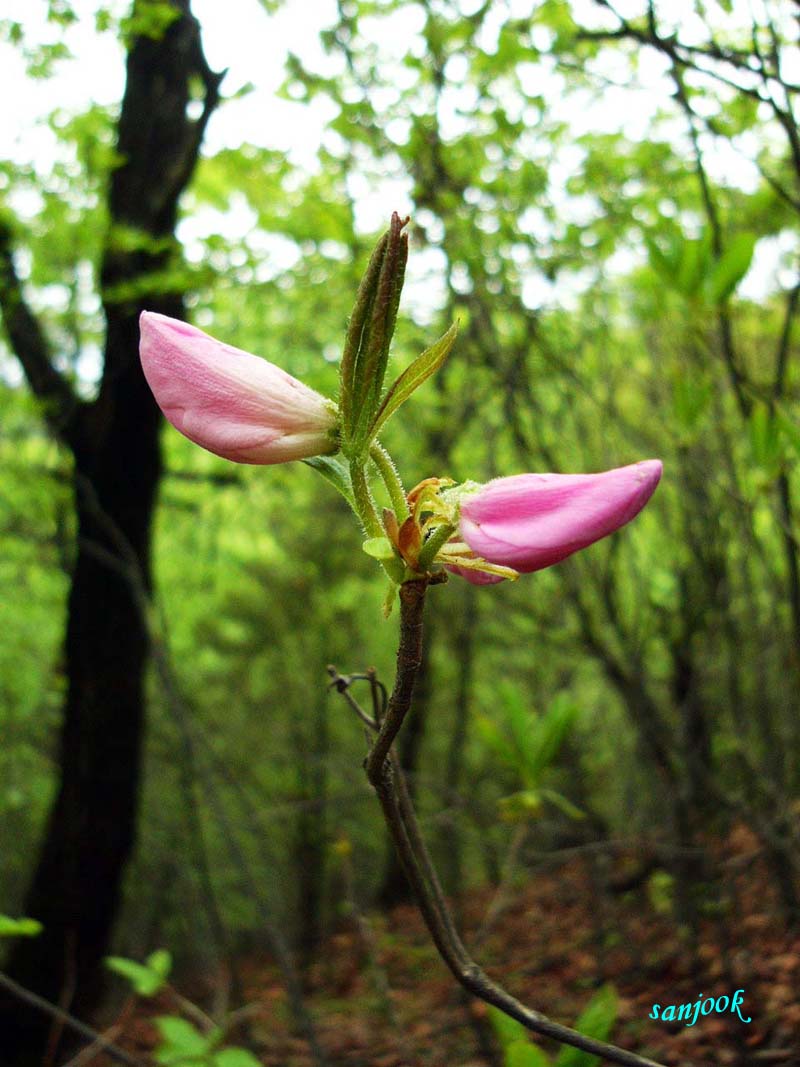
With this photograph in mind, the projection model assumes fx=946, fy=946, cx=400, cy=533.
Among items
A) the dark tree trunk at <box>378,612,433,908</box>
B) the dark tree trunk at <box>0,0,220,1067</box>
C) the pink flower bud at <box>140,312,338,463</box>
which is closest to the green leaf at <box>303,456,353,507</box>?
the pink flower bud at <box>140,312,338,463</box>

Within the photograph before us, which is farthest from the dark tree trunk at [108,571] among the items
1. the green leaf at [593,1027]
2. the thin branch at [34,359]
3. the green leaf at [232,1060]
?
the green leaf at [593,1027]

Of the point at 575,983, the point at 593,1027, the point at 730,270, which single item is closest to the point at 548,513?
the point at 593,1027

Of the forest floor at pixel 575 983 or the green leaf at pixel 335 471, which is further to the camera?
the forest floor at pixel 575 983

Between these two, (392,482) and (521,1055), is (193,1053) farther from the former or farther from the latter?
(392,482)

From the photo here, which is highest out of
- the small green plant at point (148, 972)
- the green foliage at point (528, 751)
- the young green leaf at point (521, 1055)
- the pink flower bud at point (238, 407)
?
the pink flower bud at point (238, 407)

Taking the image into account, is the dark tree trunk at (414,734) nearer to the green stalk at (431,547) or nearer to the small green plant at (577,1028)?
the small green plant at (577,1028)

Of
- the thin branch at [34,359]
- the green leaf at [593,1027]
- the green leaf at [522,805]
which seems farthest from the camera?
the thin branch at [34,359]
